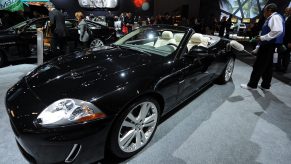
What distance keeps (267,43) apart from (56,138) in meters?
3.39

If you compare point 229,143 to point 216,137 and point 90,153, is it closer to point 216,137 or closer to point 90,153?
point 216,137

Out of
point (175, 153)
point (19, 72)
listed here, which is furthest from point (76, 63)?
point (19, 72)

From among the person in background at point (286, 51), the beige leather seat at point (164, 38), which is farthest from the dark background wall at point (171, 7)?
the beige leather seat at point (164, 38)

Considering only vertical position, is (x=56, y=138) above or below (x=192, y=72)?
below

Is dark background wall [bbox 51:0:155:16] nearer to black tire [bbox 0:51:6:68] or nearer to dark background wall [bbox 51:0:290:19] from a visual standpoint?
dark background wall [bbox 51:0:290:19]

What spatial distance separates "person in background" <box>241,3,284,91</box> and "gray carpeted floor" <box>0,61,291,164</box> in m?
0.32

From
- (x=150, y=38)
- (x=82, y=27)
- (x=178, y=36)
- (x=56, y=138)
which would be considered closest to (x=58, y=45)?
(x=82, y=27)

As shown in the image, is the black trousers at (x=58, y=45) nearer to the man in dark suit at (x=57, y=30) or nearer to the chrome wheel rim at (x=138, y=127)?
the man in dark suit at (x=57, y=30)

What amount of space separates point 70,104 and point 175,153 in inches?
43.5

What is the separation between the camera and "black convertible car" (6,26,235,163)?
1.45 meters

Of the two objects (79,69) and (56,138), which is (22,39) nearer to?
(79,69)

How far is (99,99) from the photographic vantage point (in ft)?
5.09

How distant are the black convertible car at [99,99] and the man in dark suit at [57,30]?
2.73 m

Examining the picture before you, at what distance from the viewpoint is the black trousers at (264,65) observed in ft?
11.3
